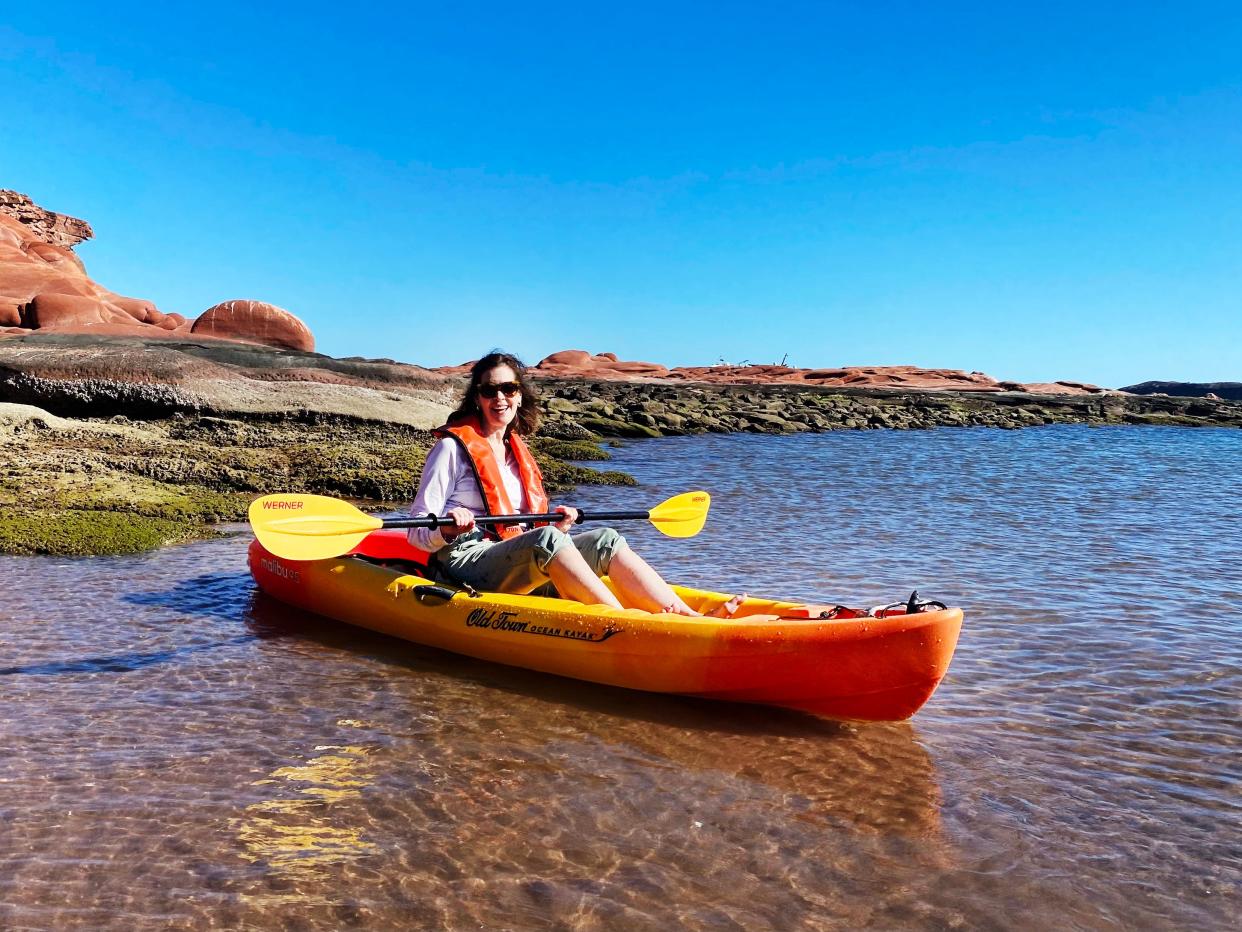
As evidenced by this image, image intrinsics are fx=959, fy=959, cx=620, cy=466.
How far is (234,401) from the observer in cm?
1288

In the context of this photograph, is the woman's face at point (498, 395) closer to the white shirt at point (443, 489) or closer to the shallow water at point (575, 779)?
the white shirt at point (443, 489)

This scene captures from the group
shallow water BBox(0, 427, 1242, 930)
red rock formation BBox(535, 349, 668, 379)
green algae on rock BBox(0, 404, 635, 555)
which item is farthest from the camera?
red rock formation BBox(535, 349, 668, 379)

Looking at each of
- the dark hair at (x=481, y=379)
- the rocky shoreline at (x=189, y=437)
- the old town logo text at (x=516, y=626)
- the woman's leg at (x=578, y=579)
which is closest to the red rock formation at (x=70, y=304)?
the rocky shoreline at (x=189, y=437)

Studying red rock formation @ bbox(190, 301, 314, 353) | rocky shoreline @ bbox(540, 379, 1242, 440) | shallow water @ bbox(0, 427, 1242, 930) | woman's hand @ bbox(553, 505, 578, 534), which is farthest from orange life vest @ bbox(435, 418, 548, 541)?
red rock formation @ bbox(190, 301, 314, 353)

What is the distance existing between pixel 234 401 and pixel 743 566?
8166 mm

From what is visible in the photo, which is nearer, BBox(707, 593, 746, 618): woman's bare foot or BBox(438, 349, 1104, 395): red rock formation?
BBox(707, 593, 746, 618): woman's bare foot

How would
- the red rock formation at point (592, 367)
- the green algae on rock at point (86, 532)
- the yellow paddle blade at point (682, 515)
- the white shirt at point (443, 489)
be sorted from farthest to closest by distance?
the red rock formation at point (592, 367) → the green algae on rock at point (86, 532) → the yellow paddle blade at point (682, 515) → the white shirt at point (443, 489)

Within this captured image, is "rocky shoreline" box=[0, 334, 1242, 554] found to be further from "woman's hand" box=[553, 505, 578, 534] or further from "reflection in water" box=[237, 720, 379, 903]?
"reflection in water" box=[237, 720, 379, 903]

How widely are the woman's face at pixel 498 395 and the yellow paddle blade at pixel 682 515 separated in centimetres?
135

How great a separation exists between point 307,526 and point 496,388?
139 centimetres

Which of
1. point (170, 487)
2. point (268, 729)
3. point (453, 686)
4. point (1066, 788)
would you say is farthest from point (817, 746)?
point (170, 487)

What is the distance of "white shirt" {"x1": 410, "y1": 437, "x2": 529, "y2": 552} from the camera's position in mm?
5367

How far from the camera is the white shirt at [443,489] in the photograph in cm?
537

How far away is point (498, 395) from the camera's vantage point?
556 cm
